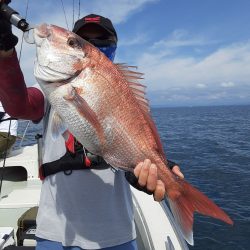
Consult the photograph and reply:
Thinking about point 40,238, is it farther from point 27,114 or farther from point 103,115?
point 103,115

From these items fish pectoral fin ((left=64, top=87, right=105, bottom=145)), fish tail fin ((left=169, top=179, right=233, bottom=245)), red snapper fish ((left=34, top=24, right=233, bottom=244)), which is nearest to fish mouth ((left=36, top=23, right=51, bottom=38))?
red snapper fish ((left=34, top=24, right=233, bottom=244))

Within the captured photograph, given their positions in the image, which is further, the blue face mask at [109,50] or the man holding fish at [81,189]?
the blue face mask at [109,50]

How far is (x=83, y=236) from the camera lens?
8.20 feet

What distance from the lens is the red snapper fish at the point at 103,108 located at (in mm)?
2018

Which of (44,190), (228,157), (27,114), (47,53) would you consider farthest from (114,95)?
(228,157)

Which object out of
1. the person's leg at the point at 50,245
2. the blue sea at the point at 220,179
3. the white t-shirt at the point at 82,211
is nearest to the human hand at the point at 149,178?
the white t-shirt at the point at 82,211

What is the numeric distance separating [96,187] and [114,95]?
770 millimetres

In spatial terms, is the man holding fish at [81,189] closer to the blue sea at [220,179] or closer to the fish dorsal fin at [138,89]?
the fish dorsal fin at [138,89]

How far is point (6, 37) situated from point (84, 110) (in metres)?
0.62

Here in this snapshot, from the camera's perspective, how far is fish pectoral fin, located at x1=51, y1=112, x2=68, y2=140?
2102 millimetres

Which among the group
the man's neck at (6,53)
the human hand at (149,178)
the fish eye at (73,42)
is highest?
the fish eye at (73,42)

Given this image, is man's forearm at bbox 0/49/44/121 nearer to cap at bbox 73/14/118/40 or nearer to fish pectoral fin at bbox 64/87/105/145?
fish pectoral fin at bbox 64/87/105/145

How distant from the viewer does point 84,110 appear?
6.58 ft

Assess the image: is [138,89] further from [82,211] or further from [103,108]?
[82,211]
